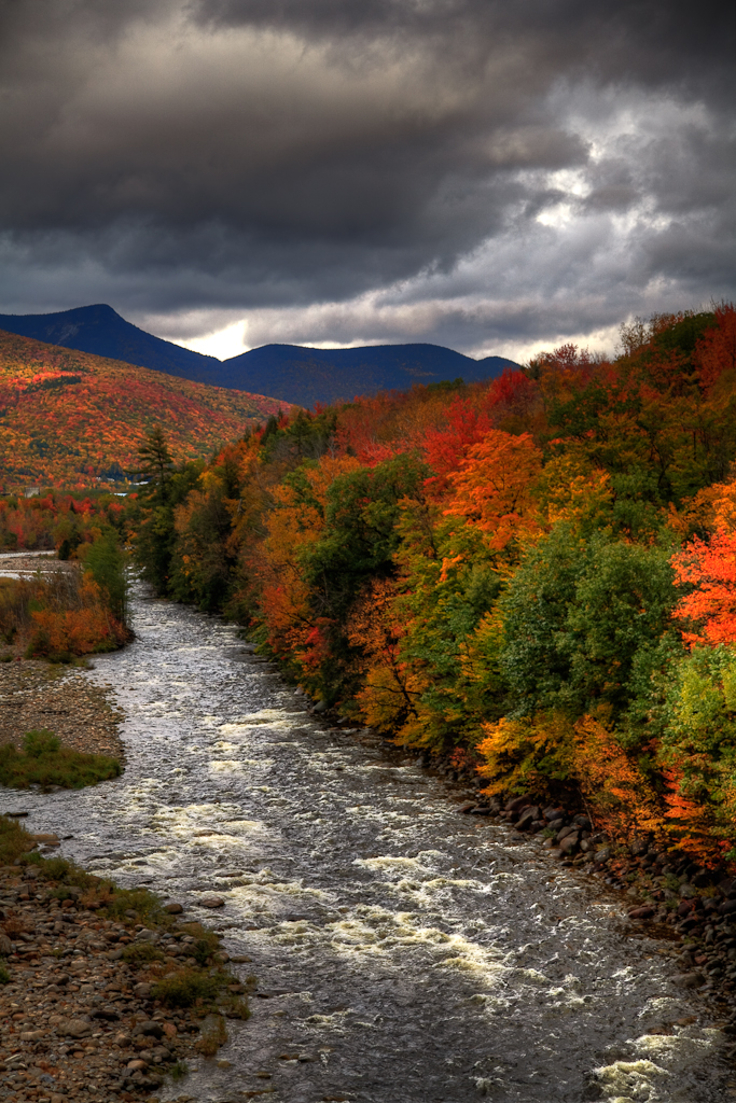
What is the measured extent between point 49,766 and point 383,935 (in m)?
18.7

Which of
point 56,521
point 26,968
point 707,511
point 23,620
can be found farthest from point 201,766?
point 56,521

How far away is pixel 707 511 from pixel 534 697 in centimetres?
1253

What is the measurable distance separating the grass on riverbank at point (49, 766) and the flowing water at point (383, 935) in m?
1.01

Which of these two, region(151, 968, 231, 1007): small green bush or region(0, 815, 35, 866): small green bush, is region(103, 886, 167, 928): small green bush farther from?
region(0, 815, 35, 866): small green bush

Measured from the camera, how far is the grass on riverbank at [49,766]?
3183cm

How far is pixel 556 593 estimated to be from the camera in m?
28.2

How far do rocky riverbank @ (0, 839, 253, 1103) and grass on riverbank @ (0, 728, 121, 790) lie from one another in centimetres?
1047

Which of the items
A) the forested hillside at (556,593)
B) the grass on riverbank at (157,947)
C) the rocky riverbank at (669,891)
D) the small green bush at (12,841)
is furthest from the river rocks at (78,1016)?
the forested hillside at (556,593)

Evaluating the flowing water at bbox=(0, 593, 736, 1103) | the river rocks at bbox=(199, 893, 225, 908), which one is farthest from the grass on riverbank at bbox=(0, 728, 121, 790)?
the river rocks at bbox=(199, 893, 225, 908)

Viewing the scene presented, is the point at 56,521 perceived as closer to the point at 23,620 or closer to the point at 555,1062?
the point at 23,620

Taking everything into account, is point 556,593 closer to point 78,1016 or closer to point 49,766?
point 78,1016

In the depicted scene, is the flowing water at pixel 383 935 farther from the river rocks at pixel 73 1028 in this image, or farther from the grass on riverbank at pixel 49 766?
the river rocks at pixel 73 1028

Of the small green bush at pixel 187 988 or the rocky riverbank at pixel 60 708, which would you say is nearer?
the small green bush at pixel 187 988

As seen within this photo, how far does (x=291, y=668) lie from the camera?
5297 cm
